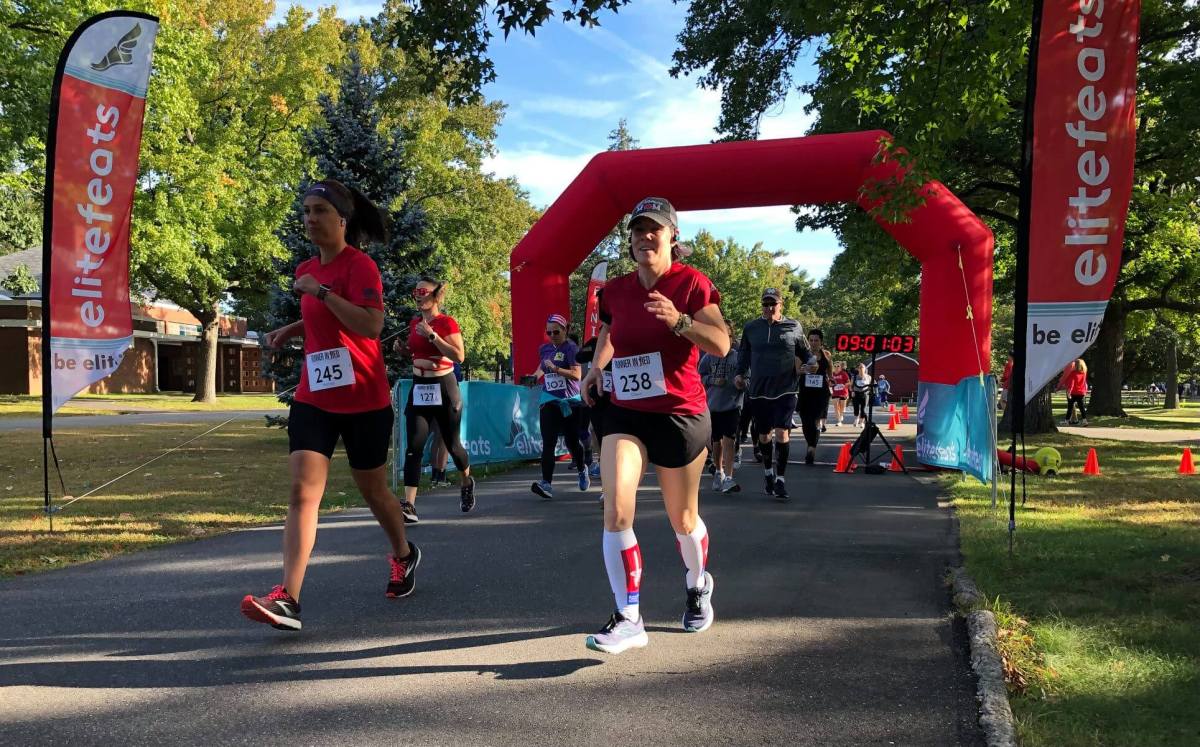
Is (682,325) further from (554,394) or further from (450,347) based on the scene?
(554,394)

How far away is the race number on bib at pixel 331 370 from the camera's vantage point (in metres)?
4.02

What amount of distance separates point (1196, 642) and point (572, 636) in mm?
2763

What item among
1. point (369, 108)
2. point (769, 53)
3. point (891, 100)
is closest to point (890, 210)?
point (891, 100)

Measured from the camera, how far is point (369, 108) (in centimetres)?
1584

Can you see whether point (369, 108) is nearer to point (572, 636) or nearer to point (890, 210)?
point (890, 210)

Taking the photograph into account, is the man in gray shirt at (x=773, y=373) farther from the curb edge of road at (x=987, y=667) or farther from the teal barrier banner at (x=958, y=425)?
the curb edge of road at (x=987, y=667)

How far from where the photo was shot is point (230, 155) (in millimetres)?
29188

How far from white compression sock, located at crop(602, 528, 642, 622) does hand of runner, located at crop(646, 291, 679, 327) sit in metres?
0.99

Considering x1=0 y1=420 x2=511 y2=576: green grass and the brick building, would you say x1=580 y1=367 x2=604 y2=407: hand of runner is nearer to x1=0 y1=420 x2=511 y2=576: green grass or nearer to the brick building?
x1=0 y1=420 x2=511 y2=576: green grass

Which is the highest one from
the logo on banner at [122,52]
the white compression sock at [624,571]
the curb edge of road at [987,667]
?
the logo on banner at [122,52]

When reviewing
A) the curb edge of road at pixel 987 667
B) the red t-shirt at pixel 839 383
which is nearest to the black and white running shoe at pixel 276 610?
the curb edge of road at pixel 987 667

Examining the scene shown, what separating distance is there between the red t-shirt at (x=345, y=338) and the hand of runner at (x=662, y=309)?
1358mm

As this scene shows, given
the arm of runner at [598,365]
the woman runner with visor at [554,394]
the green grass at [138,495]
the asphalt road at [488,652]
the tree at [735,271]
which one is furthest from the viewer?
the tree at [735,271]

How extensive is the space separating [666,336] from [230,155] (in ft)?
97.1
